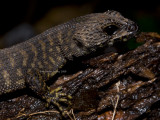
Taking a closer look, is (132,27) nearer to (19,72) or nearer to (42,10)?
(19,72)

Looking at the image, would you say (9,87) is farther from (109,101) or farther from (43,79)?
(109,101)

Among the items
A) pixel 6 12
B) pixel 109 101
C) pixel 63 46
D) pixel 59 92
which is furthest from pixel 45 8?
pixel 109 101

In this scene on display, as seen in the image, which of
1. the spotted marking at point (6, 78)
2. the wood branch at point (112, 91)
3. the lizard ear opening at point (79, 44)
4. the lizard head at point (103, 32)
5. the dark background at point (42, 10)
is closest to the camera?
the wood branch at point (112, 91)

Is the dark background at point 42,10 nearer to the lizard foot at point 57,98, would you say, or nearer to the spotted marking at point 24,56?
the spotted marking at point 24,56

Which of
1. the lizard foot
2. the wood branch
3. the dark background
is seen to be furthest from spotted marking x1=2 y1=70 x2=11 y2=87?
the dark background

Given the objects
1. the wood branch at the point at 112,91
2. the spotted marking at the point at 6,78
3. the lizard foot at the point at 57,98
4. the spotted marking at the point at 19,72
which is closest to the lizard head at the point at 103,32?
the wood branch at the point at 112,91

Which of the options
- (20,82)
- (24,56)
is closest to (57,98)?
(20,82)

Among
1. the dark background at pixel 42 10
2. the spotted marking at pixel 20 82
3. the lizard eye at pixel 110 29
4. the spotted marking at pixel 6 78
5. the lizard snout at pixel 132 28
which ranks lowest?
the spotted marking at pixel 20 82
